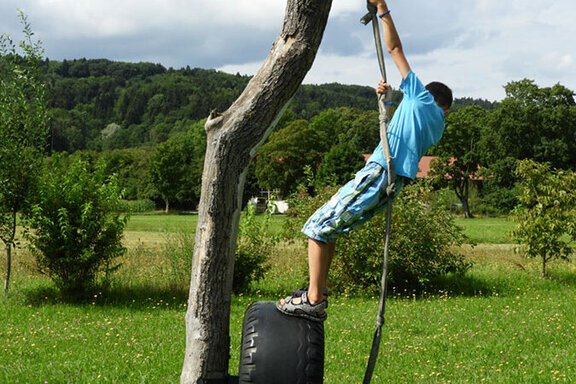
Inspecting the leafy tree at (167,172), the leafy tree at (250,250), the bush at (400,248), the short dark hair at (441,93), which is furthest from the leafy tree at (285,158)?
the short dark hair at (441,93)

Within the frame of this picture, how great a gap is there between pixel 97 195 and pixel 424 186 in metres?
7.32

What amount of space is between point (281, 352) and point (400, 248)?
949 centimetres

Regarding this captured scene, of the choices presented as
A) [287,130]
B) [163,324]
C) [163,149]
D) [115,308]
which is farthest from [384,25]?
[163,149]

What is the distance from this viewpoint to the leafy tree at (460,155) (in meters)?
59.6

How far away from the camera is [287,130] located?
2699 inches

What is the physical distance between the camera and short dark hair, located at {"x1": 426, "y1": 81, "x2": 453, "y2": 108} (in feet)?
13.9

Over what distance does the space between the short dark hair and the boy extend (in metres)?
0.18

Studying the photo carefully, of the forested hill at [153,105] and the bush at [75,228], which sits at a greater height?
the forested hill at [153,105]

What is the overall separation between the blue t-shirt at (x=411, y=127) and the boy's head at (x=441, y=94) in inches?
8.8

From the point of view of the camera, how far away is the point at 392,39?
3.88 meters

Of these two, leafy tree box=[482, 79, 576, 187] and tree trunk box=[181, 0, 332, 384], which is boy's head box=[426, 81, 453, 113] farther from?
leafy tree box=[482, 79, 576, 187]

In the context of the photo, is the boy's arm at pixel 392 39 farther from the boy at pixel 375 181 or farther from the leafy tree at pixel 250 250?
the leafy tree at pixel 250 250

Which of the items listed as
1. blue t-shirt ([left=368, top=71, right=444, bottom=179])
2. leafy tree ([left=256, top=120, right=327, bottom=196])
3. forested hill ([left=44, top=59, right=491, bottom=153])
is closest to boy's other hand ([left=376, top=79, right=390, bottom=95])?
blue t-shirt ([left=368, top=71, right=444, bottom=179])

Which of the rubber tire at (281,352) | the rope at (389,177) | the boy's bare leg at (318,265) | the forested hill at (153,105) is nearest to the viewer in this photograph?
the rubber tire at (281,352)
